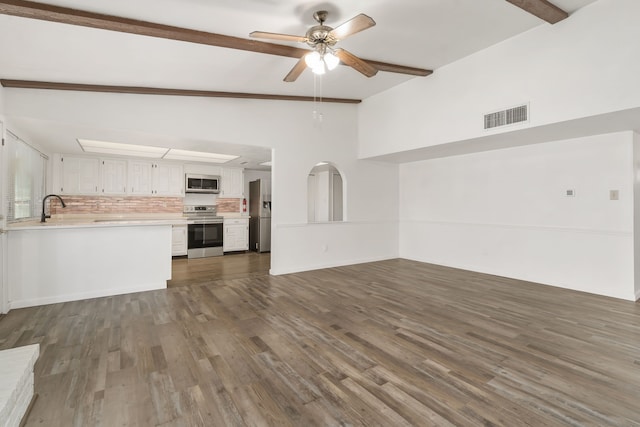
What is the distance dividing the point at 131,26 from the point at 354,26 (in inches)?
72.7

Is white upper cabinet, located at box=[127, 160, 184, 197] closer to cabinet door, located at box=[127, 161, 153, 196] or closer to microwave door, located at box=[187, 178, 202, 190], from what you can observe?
cabinet door, located at box=[127, 161, 153, 196]

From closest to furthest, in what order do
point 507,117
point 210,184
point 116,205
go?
point 507,117, point 116,205, point 210,184

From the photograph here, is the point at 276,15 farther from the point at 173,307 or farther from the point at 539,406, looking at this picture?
the point at 539,406

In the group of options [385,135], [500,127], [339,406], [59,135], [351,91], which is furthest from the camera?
[385,135]

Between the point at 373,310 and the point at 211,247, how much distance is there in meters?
4.88

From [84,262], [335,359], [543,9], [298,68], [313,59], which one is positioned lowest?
[335,359]

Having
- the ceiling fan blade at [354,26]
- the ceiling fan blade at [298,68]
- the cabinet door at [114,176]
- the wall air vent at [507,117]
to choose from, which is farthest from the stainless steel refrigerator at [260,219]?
the ceiling fan blade at [354,26]

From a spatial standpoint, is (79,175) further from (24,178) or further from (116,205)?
(24,178)

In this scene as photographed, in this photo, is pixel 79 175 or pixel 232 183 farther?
pixel 232 183

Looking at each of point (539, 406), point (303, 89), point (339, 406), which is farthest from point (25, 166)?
point (539, 406)

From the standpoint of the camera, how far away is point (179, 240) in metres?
6.76

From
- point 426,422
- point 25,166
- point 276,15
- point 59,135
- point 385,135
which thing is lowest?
point 426,422

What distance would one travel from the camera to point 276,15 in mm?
2680

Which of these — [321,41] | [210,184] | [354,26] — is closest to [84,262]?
[210,184]
